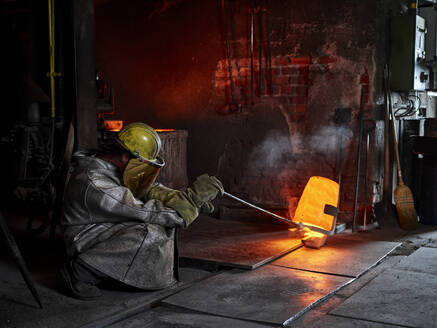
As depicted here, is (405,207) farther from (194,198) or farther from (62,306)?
(62,306)

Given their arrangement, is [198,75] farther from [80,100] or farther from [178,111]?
[80,100]

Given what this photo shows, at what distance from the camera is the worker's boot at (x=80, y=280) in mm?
3812

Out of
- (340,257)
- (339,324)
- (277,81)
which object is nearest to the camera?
(339,324)

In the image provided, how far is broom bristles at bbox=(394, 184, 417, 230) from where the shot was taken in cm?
616

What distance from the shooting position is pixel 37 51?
5.95 m

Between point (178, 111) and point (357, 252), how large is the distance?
316cm

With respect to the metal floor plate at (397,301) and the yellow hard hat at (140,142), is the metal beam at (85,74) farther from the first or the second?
the metal floor plate at (397,301)

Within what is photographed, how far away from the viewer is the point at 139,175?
13.8ft

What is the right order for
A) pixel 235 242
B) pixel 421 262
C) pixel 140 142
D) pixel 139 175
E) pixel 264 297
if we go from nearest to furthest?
pixel 264 297 < pixel 140 142 < pixel 139 175 < pixel 421 262 < pixel 235 242

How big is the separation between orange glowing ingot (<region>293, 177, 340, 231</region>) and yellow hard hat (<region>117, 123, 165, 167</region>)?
179 cm

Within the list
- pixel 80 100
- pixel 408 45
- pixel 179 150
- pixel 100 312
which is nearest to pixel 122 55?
pixel 179 150

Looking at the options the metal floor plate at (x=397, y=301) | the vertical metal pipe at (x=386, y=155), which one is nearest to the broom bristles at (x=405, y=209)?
the vertical metal pipe at (x=386, y=155)

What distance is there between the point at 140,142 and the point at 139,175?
13.0 inches

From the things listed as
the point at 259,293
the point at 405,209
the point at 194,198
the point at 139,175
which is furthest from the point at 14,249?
the point at 405,209
